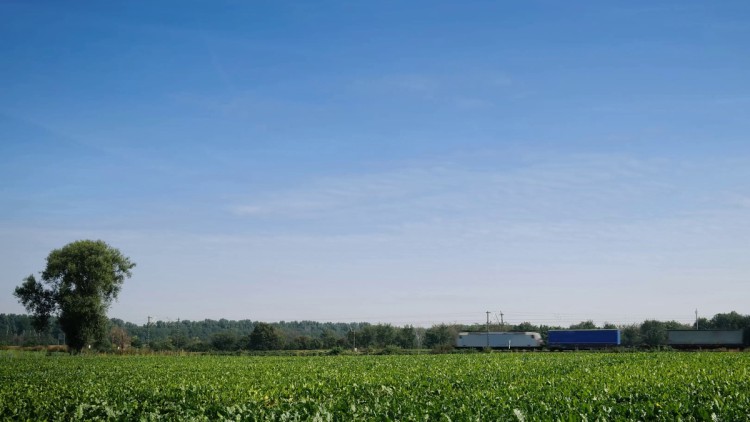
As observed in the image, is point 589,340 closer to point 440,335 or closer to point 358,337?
point 440,335

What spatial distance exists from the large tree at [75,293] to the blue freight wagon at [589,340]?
209ft

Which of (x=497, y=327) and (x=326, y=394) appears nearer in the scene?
(x=326, y=394)

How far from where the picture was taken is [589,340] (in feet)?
292

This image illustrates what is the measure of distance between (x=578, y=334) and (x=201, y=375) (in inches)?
2693

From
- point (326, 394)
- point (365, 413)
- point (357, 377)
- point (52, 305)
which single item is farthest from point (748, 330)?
point (52, 305)

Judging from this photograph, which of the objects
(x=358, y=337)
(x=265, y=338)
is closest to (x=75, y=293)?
(x=265, y=338)

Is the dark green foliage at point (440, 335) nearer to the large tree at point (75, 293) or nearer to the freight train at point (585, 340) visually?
the freight train at point (585, 340)

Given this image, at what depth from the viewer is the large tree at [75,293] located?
255 ft

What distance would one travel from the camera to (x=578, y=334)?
90125mm

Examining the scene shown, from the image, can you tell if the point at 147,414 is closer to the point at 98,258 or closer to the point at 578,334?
the point at 98,258

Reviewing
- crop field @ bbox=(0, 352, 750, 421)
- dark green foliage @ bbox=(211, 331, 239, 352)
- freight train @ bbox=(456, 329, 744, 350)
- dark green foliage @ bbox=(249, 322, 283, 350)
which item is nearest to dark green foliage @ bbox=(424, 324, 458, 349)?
dark green foliage @ bbox=(249, 322, 283, 350)

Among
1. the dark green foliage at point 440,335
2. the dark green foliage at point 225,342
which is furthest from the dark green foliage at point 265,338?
the dark green foliage at point 440,335

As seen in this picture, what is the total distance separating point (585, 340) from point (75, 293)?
70.9m

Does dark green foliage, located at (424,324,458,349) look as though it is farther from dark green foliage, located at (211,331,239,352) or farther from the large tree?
the large tree
